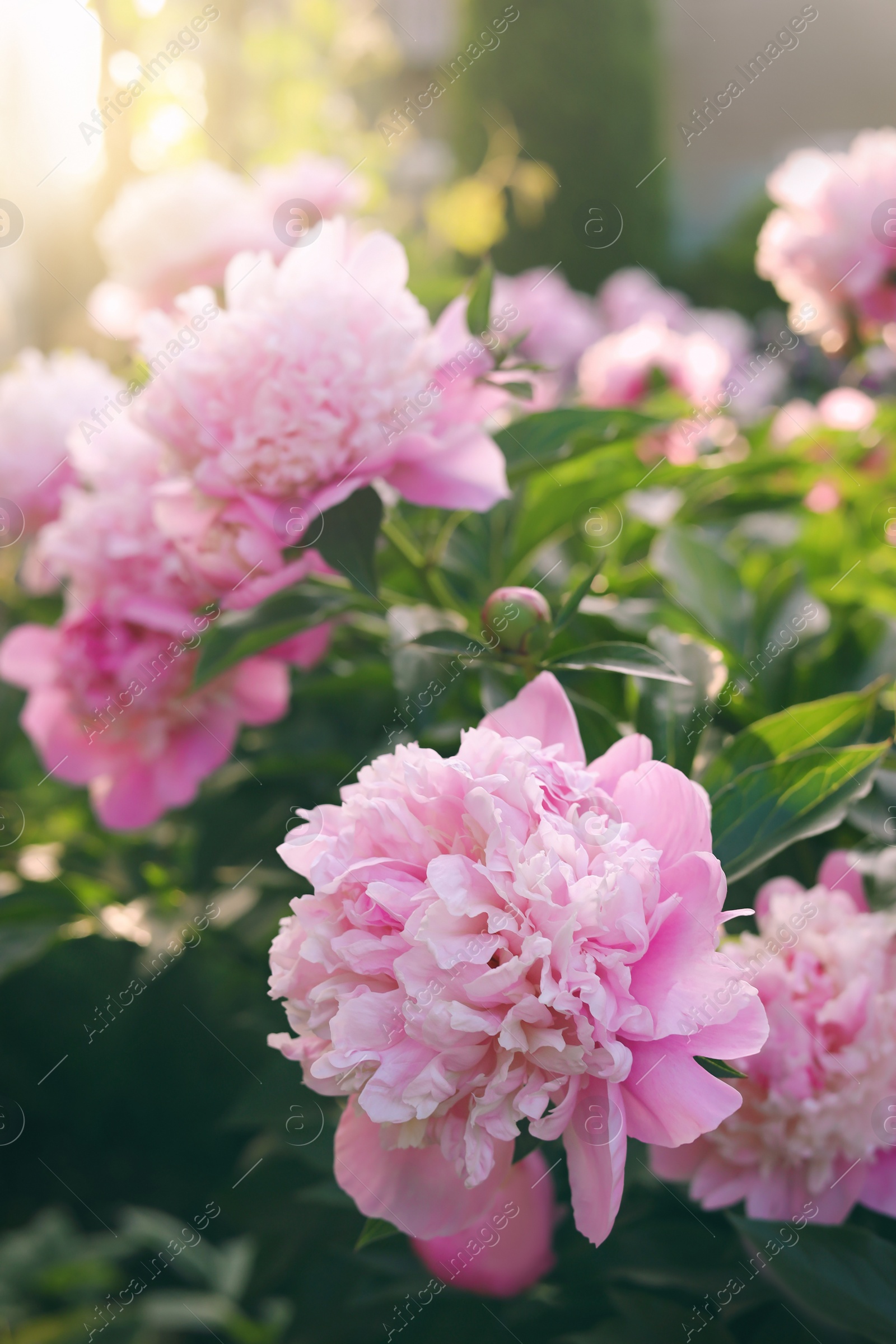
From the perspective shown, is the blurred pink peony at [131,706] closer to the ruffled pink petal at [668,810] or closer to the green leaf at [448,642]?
the green leaf at [448,642]

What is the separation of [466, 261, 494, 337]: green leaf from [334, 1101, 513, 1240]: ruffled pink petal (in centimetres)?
43

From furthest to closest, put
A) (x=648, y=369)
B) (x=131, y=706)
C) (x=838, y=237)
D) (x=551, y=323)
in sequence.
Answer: (x=551, y=323) < (x=648, y=369) < (x=838, y=237) < (x=131, y=706)

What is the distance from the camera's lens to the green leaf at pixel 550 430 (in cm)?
65

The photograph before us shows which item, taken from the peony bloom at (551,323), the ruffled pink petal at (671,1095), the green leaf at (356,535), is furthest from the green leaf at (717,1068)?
the peony bloom at (551,323)

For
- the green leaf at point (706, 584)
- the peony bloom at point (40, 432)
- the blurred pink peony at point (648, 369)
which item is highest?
the peony bloom at point (40, 432)

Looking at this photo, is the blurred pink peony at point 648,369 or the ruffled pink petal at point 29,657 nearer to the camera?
the ruffled pink petal at point 29,657

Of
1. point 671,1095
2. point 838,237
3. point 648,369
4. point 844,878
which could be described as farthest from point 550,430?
point 648,369

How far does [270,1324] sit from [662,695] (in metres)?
0.88

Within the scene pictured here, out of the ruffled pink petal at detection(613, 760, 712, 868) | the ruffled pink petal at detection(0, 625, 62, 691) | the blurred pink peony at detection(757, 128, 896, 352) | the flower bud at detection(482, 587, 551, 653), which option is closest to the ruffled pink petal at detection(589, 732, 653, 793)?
the ruffled pink petal at detection(613, 760, 712, 868)

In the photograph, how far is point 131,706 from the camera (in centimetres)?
70

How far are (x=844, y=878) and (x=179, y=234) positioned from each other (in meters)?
0.77

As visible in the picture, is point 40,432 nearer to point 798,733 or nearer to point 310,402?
point 310,402

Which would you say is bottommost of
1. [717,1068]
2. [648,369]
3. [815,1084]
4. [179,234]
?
[648,369]

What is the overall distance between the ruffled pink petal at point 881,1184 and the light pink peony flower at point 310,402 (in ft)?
1.21
